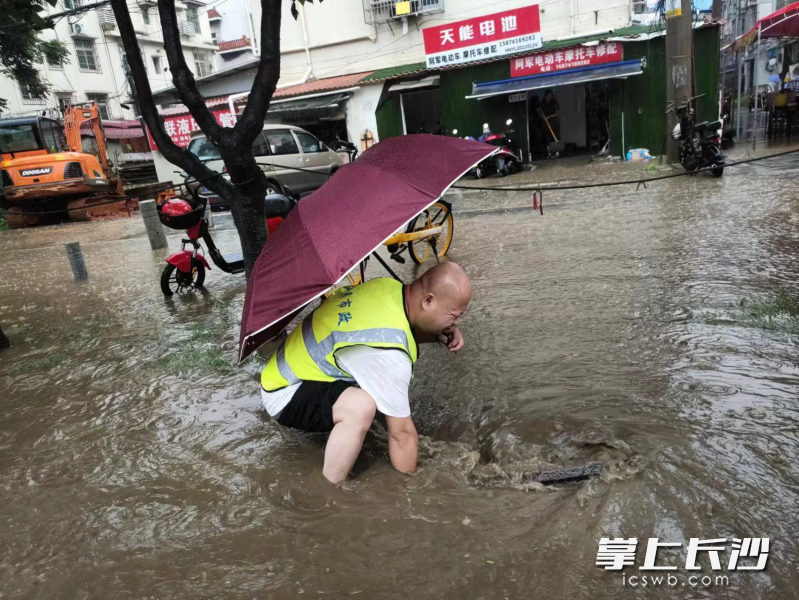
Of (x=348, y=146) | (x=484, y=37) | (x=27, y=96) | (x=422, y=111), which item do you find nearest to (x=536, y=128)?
(x=484, y=37)

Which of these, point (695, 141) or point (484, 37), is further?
point (484, 37)

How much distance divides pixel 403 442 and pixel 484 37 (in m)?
17.4

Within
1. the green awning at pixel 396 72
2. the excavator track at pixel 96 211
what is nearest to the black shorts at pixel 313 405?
the excavator track at pixel 96 211

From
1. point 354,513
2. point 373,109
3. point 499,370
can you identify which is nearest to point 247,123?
point 499,370

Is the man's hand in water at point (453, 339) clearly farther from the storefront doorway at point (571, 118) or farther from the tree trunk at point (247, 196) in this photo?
the storefront doorway at point (571, 118)

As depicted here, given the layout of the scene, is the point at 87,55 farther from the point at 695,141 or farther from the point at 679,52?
the point at 695,141

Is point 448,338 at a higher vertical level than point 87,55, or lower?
lower

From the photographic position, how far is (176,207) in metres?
5.89

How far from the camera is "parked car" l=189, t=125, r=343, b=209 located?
1262cm

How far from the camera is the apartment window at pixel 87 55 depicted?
31108mm

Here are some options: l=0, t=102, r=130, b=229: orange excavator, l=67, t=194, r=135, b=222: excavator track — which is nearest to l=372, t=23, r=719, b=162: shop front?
l=67, t=194, r=135, b=222: excavator track

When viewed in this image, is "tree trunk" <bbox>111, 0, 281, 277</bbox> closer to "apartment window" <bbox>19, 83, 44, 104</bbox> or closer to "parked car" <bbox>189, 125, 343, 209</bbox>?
"parked car" <bbox>189, 125, 343, 209</bbox>

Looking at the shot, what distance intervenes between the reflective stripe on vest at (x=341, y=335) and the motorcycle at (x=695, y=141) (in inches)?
396

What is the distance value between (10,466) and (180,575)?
1509 millimetres
